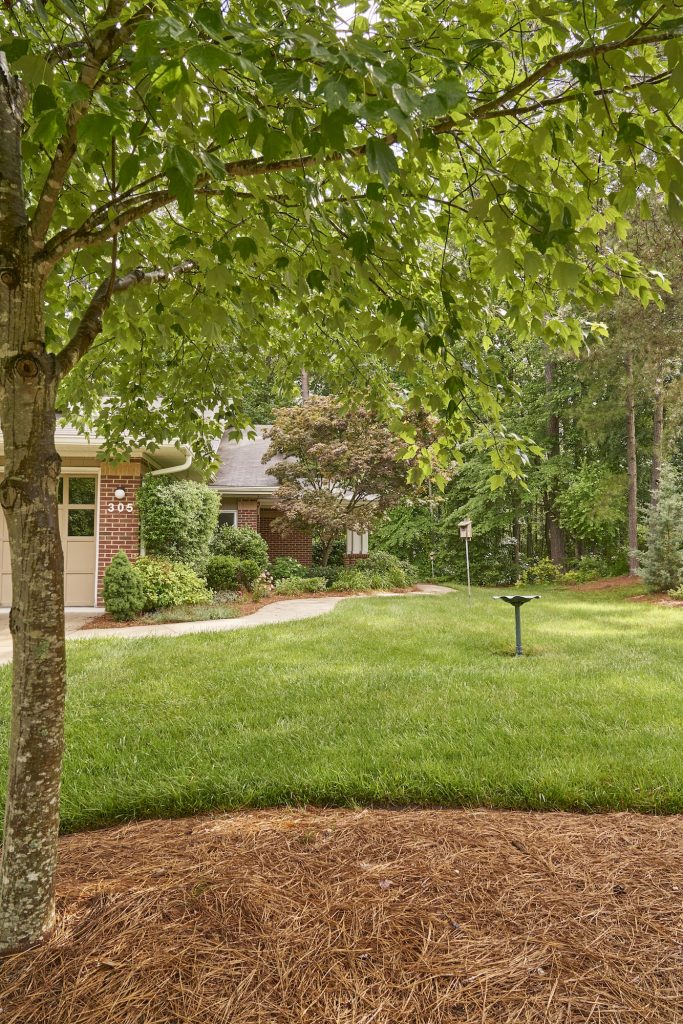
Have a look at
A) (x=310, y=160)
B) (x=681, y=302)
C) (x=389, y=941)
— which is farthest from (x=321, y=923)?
(x=681, y=302)

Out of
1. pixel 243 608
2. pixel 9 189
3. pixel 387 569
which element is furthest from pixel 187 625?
pixel 387 569

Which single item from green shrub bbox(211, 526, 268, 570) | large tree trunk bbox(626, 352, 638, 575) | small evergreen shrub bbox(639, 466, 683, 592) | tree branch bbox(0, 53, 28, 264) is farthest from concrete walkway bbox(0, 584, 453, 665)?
large tree trunk bbox(626, 352, 638, 575)

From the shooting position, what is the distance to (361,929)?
2014 mm

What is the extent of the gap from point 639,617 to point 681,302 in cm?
854

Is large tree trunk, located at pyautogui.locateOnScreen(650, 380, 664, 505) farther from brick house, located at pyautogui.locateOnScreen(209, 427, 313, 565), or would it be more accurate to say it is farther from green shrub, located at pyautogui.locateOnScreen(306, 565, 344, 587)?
brick house, located at pyautogui.locateOnScreen(209, 427, 313, 565)

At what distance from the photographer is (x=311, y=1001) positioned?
1.74m

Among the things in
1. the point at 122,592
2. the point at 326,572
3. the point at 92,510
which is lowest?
the point at 326,572

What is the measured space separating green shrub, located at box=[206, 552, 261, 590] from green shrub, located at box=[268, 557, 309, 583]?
66.1 inches

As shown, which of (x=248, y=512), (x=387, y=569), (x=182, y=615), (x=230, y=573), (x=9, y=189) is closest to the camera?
(x=9, y=189)

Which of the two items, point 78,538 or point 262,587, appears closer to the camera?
point 78,538

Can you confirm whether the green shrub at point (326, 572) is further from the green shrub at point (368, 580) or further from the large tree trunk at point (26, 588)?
the large tree trunk at point (26, 588)

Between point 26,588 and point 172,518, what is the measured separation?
30.0 feet

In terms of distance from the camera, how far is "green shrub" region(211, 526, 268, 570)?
→ 1418 centimetres

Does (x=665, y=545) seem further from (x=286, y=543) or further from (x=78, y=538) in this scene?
(x=78, y=538)
